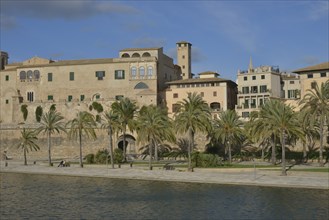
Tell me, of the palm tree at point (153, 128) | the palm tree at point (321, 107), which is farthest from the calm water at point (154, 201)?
the palm tree at point (321, 107)

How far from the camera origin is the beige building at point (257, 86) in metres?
81.9

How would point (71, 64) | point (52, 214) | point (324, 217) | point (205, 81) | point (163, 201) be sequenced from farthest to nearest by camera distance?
point (71, 64) → point (205, 81) → point (163, 201) → point (52, 214) → point (324, 217)

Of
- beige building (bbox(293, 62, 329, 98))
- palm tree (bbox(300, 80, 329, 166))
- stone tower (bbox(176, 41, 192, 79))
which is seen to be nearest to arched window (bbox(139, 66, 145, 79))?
stone tower (bbox(176, 41, 192, 79))

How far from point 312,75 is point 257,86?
11.7 meters

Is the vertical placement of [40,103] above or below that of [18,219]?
above

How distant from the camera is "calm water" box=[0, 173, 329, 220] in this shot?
31969 mm

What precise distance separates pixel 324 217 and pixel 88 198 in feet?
58.8

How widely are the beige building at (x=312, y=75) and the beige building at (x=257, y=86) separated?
796cm

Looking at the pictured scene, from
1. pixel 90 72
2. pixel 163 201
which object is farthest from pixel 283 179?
pixel 90 72

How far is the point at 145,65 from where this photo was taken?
277 feet

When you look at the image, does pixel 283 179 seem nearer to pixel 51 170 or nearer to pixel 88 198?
pixel 88 198

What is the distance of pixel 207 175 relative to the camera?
50.8 metres

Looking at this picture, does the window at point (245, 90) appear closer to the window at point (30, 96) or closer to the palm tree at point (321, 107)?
the palm tree at point (321, 107)

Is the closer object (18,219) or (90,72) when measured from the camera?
(18,219)
